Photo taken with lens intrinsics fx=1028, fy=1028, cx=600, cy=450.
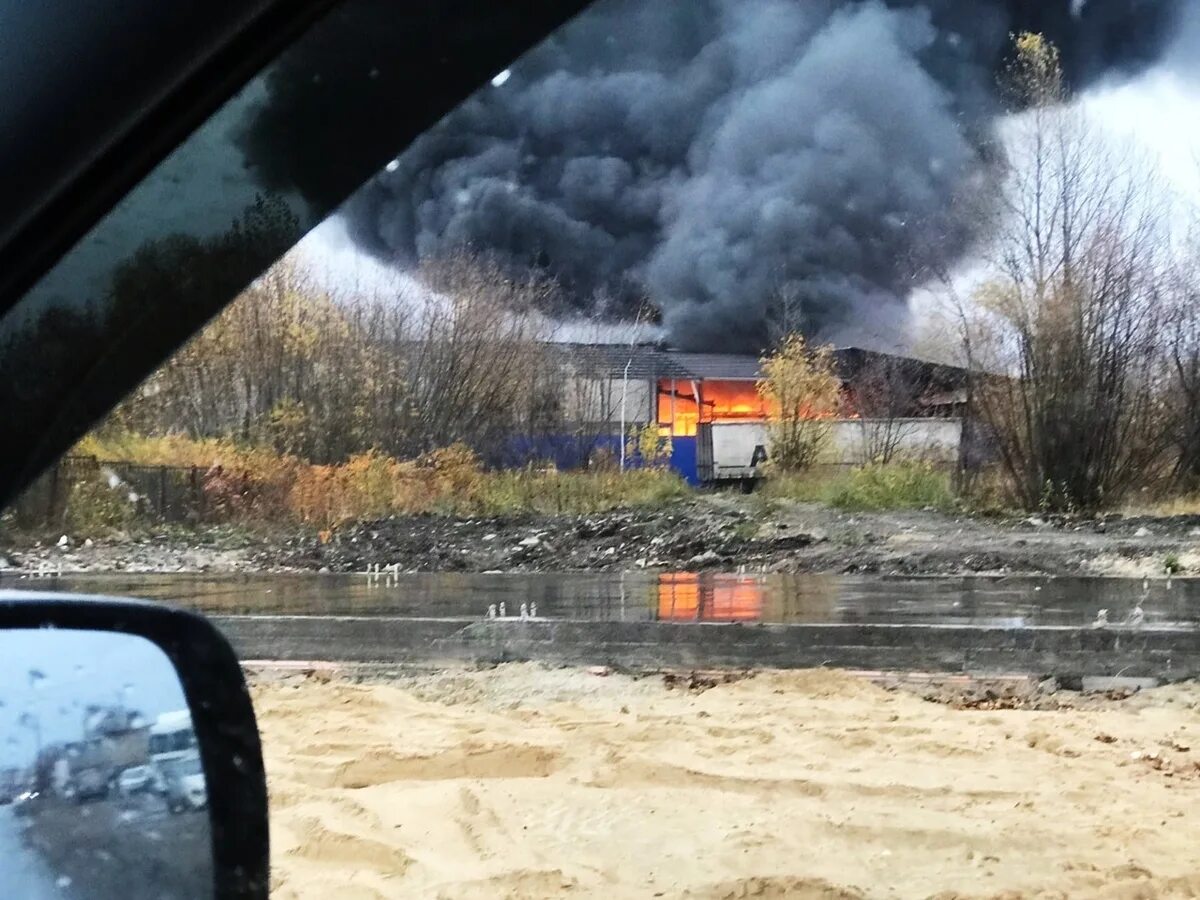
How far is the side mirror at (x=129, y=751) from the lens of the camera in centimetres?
114

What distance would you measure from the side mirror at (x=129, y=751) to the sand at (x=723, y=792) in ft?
2.61

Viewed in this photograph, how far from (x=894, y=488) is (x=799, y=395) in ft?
1.76

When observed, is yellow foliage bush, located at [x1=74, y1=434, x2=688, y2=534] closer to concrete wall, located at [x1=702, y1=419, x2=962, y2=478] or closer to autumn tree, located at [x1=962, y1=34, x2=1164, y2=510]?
concrete wall, located at [x1=702, y1=419, x2=962, y2=478]

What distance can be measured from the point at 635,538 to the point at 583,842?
1.76 m

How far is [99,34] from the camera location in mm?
943

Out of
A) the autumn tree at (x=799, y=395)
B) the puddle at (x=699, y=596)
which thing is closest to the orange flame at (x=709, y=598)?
the puddle at (x=699, y=596)

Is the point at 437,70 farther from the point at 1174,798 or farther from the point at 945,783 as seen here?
the point at 1174,798

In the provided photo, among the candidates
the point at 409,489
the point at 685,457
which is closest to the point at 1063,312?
the point at 685,457

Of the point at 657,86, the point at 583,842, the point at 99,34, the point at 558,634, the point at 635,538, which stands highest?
the point at 657,86

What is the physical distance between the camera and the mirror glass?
1.13 meters

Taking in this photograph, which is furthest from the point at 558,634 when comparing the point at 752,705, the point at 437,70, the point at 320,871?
the point at 437,70

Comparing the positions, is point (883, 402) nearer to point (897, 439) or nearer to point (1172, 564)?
point (897, 439)

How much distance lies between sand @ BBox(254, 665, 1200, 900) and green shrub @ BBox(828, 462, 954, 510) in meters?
0.70

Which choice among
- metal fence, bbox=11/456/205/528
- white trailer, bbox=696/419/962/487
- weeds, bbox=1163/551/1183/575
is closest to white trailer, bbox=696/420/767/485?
white trailer, bbox=696/419/962/487
